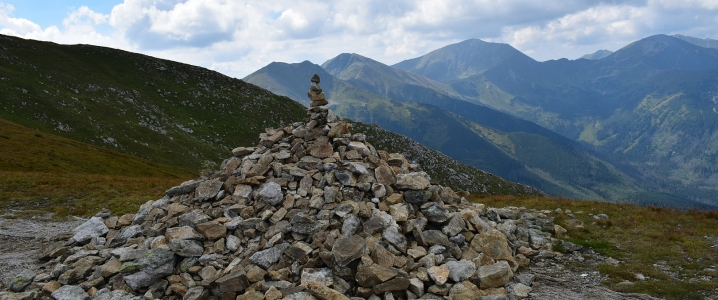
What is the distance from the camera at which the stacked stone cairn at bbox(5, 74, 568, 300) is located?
14.2 meters

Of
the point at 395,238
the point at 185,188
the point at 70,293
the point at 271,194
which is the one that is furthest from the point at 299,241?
the point at 70,293

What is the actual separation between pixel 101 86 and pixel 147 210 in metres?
110

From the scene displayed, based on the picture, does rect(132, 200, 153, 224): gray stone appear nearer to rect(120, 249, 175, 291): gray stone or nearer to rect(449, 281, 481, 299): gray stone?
rect(120, 249, 175, 291): gray stone

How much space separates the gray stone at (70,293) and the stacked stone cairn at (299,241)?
5 cm

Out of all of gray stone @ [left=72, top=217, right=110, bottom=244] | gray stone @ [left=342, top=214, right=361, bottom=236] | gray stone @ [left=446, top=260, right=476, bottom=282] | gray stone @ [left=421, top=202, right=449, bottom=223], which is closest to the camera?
gray stone @ [left=446, top=260, right=476, bottom=282]

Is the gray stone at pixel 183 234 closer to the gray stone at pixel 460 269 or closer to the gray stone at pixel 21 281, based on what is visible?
the gray stone at pixel 21 281

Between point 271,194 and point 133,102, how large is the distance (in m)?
107

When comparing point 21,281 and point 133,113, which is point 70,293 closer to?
point 21,281

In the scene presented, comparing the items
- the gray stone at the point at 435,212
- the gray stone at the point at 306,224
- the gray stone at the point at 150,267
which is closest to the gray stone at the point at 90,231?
the gray stone at the point at 150,267

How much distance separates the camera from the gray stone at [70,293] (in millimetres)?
14141

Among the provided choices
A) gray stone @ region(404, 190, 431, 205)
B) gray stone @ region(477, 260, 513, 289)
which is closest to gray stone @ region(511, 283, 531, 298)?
gray stone @ region(477, 260, 513, 289)

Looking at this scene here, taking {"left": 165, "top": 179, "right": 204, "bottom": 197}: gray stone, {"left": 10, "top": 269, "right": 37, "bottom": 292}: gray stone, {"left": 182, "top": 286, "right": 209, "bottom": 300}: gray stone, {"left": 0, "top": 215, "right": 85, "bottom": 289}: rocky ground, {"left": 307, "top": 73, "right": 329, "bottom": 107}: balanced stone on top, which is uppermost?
{"left": 307, "top": 73, "right": 329, "bottom": 107}: balanced stone on top

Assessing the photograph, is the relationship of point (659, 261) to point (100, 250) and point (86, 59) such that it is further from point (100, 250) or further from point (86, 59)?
point (86, 59)

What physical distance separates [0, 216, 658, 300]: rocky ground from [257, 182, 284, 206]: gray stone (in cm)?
1074
